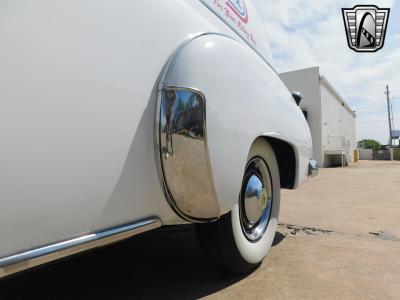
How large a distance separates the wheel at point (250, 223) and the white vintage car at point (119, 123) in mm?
14

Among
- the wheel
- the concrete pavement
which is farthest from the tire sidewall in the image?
the concrete pavement

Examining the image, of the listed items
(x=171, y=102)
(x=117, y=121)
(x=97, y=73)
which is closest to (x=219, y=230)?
(x=171, y=102)

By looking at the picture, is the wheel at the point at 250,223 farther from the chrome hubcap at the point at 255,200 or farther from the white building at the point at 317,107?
the white building at the point at 317,107

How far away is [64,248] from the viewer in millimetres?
1150

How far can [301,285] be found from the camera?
7.09ft

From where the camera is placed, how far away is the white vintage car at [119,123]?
1028mm

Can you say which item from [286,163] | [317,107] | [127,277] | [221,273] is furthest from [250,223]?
[317,107]

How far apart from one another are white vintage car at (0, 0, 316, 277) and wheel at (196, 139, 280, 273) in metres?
0.01

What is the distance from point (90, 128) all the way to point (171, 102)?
41 centimetres

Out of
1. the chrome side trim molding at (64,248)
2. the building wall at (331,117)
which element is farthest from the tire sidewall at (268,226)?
the building wall at (331,117)

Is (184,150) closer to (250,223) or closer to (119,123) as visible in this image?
(119,123)

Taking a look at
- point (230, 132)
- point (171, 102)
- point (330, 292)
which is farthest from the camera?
point (330, 292)

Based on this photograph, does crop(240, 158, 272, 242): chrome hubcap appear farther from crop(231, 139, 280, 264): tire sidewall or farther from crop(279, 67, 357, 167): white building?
crop(279, 67, 357, 167): white building

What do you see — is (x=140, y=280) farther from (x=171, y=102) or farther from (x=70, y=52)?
(x=70, y=52)
